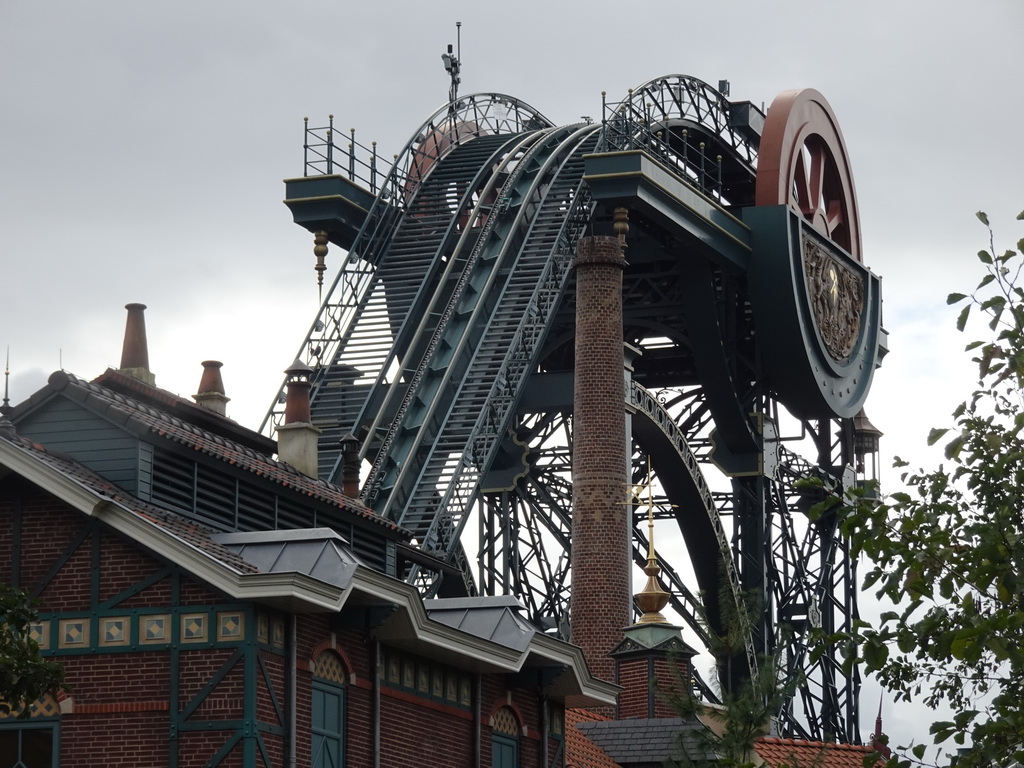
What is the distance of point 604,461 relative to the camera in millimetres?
49312

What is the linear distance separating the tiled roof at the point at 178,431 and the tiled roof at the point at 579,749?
6894 millimetres

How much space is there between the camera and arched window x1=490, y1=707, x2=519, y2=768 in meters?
32.8

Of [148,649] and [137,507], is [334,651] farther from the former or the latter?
[137,507]

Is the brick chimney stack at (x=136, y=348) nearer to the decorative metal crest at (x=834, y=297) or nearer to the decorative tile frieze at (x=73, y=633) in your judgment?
the decorative tile frieze at (x=73, y=633)

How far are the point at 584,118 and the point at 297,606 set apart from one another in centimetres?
3401

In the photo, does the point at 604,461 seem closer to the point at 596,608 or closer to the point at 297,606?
the point at 596,608

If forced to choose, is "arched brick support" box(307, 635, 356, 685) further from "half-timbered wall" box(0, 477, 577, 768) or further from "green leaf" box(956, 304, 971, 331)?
"green leaf" box(956, 304, 971, 331)

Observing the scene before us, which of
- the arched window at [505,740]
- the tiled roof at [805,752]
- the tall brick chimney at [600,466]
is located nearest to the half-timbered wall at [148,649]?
the arched window at [505,740]

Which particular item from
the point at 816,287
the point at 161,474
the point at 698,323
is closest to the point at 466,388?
the point at 698,323

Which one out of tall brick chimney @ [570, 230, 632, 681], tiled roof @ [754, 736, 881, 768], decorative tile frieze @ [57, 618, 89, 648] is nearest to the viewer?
decorative tile frieze @ [57, 618, 89, 648]

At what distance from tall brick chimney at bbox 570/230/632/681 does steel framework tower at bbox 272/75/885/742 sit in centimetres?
106

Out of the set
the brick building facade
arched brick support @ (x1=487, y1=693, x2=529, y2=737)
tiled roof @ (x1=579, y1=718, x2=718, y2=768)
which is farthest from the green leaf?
tiled roof @ (x1=579, y1=718, x2=718, y2=768)

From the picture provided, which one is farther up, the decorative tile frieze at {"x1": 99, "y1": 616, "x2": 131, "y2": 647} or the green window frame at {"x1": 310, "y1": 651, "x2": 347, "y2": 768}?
the decorative tile frieze at {"x1": 99, "y1": 616, "x2": 131, "y2": 647}

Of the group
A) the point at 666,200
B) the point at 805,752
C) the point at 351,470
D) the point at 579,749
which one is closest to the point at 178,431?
the point at 351,470
